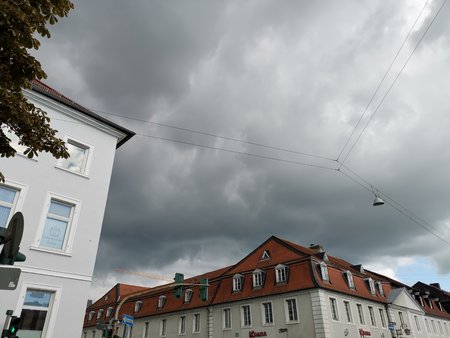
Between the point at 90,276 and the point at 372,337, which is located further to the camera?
the point at 372,337

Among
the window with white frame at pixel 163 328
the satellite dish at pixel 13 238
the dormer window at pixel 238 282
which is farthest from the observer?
the window with white frame at pixel 163 328

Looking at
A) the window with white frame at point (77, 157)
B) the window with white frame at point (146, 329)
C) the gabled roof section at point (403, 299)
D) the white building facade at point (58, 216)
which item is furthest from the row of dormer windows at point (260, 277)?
the window with white frame at point (77, 157)

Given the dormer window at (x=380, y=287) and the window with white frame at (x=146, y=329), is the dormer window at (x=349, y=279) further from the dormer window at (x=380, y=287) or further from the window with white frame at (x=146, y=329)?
the window with white frame at (x=146, y=329)

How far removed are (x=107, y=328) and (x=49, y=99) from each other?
10189mm

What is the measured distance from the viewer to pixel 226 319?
123 ft

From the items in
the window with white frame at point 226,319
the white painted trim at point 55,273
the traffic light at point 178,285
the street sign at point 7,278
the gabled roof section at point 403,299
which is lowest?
the street sign at point 7,278

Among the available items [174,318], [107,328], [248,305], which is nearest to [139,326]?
[174,318]

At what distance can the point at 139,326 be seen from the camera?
154 feet

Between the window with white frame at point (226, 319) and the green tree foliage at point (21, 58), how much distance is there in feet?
114

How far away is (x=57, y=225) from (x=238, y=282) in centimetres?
2826

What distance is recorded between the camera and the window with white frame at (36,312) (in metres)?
11.8

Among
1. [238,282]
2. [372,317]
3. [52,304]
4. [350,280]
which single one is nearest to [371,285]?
[372,317]

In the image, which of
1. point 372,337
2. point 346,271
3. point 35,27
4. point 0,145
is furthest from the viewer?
point 346,271

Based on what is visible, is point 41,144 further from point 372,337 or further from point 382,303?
point 382,303
